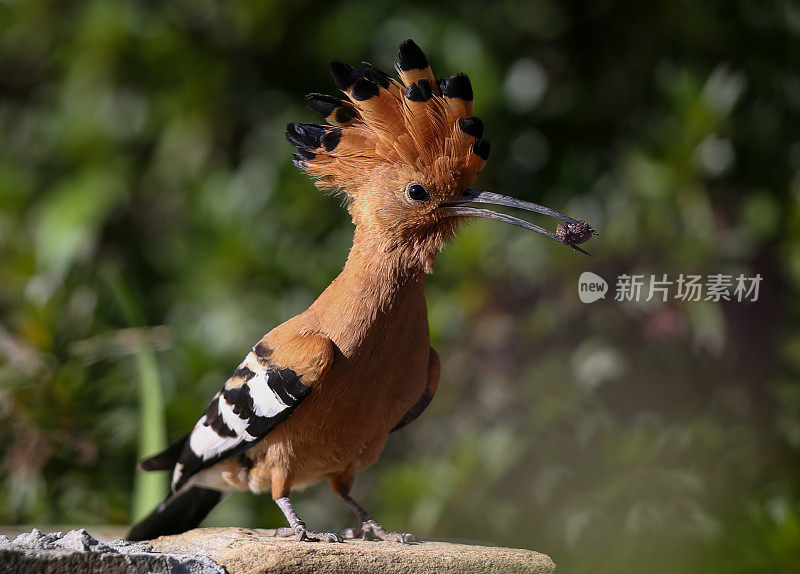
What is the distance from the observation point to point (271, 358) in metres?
1.75

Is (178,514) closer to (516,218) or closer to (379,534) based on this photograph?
(379,534)

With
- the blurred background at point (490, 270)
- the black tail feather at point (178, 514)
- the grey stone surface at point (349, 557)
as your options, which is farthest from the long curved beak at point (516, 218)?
the blurred background at point (490, 270)

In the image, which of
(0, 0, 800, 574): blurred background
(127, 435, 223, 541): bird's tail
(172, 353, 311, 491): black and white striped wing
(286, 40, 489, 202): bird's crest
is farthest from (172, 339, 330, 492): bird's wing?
(0, 0, 800, 574): blurred background

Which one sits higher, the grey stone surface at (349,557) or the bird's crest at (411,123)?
the bird's crest at (411,123)

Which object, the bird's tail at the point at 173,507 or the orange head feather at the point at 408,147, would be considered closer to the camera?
the orange head feather at the point at 408,147

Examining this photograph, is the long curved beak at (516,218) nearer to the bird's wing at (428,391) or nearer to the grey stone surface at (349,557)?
the bird's wing at (428,391)

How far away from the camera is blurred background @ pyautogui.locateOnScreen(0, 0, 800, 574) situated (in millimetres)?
3115

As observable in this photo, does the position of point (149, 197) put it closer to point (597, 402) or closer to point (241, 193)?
point (241, 193)

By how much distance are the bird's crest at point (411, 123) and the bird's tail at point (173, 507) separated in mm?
834

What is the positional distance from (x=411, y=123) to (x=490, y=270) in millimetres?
1808

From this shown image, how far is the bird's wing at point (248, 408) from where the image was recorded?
1681 mm

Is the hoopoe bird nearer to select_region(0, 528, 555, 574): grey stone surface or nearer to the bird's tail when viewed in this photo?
select_region(0, 528, 555, 574): grey stone surface

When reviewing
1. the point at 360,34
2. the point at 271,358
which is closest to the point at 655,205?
the point at 360,34

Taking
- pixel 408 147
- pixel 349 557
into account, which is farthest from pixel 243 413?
pixel 408 147
